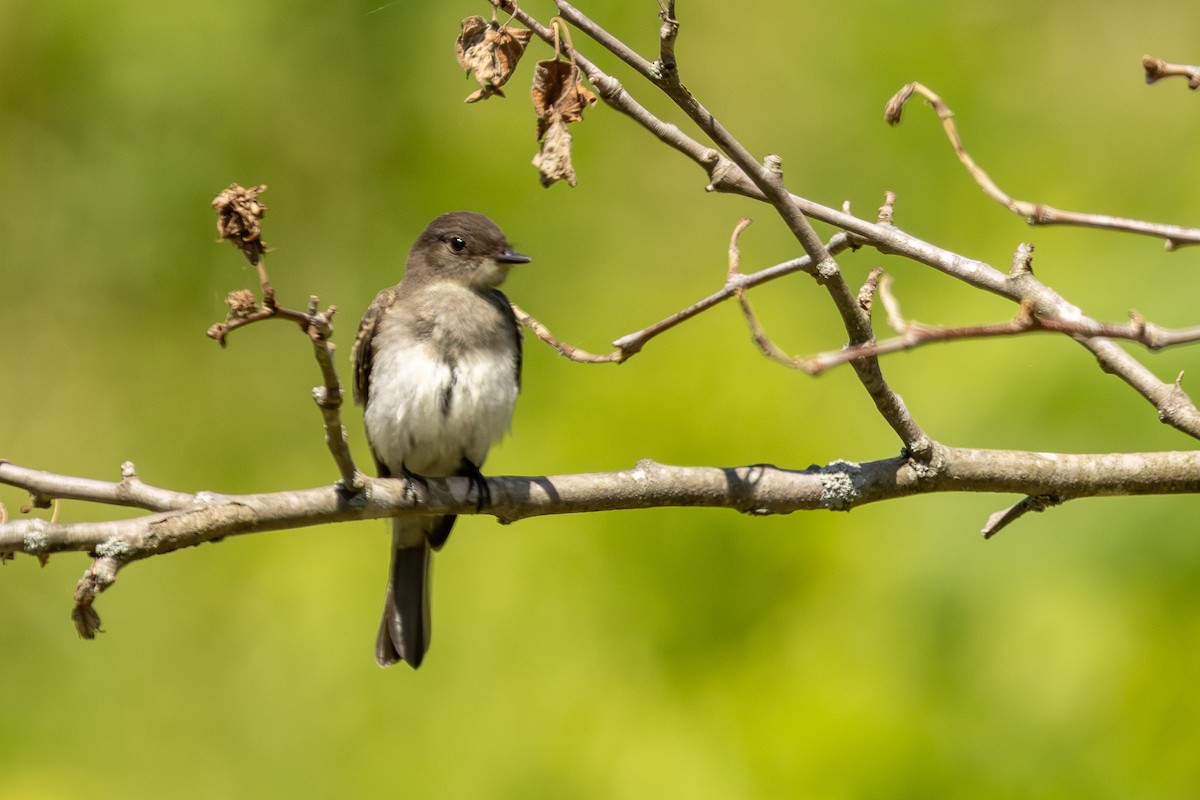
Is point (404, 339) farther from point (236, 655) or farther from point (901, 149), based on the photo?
point (901, 149)

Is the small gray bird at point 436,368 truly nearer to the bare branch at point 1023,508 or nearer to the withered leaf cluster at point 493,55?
the bare branch at point 1023,508

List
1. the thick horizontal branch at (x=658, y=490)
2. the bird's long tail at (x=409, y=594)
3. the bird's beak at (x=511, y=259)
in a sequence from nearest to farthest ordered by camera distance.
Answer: the thick horizontal branch at (x=658, y=490) → the bird's beak at (x=511, y=259) → the bird's long tail at (x=409, y=594)

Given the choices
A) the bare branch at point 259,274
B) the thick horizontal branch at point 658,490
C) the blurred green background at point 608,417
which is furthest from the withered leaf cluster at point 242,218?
the blurred green background at point 608,417

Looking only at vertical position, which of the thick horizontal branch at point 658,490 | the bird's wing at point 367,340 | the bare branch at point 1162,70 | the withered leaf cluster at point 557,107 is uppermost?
the bird's wing at point 367,340

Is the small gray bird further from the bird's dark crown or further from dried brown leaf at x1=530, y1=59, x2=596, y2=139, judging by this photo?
dried brown leaf at x1=530, y1=59, x2=596, y2=139

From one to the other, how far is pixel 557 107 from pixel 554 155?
0.29 ft

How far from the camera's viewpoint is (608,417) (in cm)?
536

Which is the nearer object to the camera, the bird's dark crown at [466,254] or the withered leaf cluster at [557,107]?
the withered leaf cluster at [557,107]

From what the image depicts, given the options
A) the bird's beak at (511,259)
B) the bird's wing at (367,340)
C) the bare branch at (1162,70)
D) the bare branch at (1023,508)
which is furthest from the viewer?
the bird's beak at (511,259)

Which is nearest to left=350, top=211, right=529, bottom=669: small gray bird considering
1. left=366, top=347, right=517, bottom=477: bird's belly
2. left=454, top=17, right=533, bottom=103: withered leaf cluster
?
left=366, top=347, right=517, bottom=477: bird's belly

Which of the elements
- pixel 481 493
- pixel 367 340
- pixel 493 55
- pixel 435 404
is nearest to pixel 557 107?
pixel 493 55

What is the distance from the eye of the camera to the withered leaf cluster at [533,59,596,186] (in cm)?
226

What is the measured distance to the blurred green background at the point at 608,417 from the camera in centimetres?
477

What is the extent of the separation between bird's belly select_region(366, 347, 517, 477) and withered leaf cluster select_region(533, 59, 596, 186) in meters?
1.78
